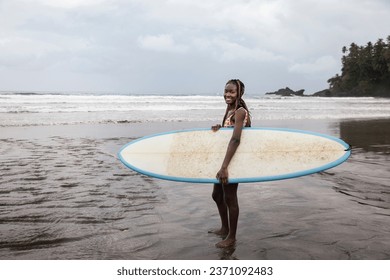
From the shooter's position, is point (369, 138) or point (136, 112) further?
point (136, 112)

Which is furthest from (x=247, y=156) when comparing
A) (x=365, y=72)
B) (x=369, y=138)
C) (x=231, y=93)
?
(x=365, y=72)

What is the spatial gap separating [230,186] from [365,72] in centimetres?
7935

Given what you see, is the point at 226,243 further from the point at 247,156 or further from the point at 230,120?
the point at 230,120

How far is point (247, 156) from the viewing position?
3.57 m

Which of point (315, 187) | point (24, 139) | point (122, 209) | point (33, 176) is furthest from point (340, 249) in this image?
point (24, 139)

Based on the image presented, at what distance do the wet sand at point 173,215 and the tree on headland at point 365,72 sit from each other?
71.3 metres

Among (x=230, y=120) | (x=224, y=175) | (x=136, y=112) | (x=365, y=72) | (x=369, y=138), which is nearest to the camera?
(x=224, y=175)

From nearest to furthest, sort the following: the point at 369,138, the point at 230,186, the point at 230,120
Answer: the point at 230,186 < the point at 230,120 < the point at 369,138

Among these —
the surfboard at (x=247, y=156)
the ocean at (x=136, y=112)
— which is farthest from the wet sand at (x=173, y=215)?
the ocean at (x=136, y=112)

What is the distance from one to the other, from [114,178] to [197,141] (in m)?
2.58

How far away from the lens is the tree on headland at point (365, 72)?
7044 cm

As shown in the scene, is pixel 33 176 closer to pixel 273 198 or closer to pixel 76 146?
pixel 76 146

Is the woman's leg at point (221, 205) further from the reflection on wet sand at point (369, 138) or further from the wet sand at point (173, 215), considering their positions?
the reflection on wet sand at point (369, 138)

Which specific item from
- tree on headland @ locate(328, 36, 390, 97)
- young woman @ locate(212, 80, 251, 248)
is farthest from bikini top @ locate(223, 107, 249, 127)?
tree on headland @ locate(328, 36, 390, 97)
